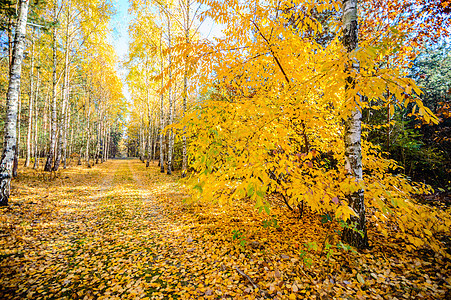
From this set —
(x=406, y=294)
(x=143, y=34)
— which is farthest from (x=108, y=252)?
(x=143, y=34)

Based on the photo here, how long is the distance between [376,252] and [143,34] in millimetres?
20024

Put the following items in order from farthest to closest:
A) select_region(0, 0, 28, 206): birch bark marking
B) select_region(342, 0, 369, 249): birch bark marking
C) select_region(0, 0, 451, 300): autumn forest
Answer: select_region(0, 0, 28, 206): birch bark marking
select_region(342, 0, 369, 249): birch bark marking
select_region(0, 0, 451, 300): autumn forest

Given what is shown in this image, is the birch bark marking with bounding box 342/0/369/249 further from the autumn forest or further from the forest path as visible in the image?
the forest path

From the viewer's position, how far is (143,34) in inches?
637

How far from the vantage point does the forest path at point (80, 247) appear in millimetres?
2979

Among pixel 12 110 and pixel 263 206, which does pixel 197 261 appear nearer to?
pixel 263 206

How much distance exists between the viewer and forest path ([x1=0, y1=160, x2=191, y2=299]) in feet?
9.77

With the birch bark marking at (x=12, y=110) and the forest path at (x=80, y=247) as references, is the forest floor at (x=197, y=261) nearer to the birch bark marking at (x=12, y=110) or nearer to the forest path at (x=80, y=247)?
the forest path at (x=80, y=247)

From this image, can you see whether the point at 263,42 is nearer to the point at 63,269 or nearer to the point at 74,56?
the point at 63,269

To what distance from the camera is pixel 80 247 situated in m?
4.19

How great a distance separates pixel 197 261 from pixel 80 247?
9.02ft

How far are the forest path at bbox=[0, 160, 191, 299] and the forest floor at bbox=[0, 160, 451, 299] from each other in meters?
0.02

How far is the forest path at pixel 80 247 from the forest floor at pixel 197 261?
0.02 metres

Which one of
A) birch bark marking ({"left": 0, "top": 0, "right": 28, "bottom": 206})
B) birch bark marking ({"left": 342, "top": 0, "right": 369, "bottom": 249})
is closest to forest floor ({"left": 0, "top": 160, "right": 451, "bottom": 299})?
birch bark marking ({"left": 342, "top": 0, "right": 369, "bottom": 249})
